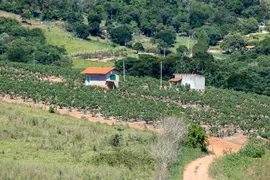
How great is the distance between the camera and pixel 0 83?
165 feet

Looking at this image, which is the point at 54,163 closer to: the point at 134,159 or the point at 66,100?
the point at 134,159

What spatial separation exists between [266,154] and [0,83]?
27058 millimetres

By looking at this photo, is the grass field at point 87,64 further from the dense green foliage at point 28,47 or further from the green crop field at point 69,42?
the green crop field at point 69,42

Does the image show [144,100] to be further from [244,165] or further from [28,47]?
[28,47]

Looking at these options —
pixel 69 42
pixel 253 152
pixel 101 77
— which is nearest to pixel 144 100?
pixel 101 77

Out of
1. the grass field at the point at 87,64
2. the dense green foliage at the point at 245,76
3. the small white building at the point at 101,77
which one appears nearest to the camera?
the small white building at the point at 101,77

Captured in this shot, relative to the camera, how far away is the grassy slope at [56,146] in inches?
954

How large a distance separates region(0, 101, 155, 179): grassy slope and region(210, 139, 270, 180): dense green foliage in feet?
13.0

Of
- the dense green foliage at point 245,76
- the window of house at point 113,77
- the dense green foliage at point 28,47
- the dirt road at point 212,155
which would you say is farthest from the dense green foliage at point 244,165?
the dense green foliage at point 28,47

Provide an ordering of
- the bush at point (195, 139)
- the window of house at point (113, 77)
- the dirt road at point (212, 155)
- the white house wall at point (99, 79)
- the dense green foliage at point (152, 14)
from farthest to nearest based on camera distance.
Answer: the dense green foliage at point (152, 14), the window of house at point (113, 77), the white house wall at point (99, 79), the bush at point (195, 139), the dirt road at point (212, 155)

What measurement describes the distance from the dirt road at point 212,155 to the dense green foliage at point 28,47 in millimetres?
31646

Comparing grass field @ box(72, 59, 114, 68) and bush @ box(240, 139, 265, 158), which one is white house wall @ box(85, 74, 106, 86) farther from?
bush @ box(240, 139, 265, 158)

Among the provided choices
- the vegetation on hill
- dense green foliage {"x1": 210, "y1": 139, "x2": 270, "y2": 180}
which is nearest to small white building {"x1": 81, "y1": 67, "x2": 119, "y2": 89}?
the vegetation on hill

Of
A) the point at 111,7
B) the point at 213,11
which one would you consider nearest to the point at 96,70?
the point at 111,7
